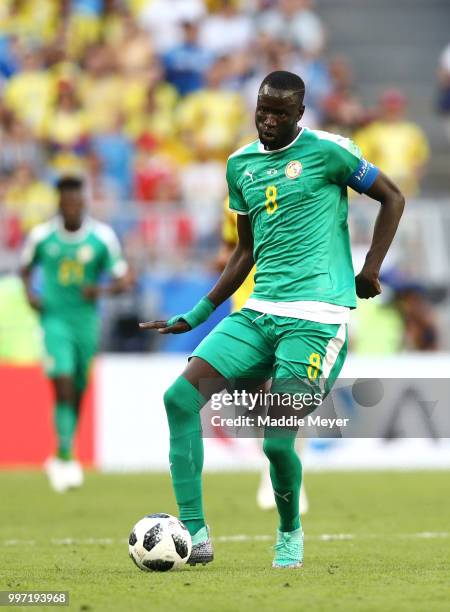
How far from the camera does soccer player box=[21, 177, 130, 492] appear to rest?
1356 cm

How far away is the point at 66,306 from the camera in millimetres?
13797

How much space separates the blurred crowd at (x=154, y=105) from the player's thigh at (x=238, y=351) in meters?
10.0

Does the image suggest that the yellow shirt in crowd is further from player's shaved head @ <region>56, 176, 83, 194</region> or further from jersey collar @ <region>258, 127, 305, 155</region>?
jersey collar @ <region>258, 127, 305, 155</region>

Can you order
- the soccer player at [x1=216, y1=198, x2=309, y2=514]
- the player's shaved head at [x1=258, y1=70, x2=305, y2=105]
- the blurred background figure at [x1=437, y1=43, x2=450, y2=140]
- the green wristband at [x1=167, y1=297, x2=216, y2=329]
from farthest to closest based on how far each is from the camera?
the blurred background figure at [x1=437, y1=43, x2=450, y2=140] < the soccer player at [x1=216, y1=198, x2=309, y2=514] < the green wristband at [x1=167, y1=297, x2=216, y2=329] < the player's shaved head at [x1=258, y1=70, x2=305, y2=105]

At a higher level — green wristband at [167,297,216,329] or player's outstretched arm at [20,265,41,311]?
green wristband at [167,297,216,329]

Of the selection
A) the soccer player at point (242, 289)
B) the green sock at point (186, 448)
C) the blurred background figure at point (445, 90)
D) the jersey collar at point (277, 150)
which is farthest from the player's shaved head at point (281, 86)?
A: the blurred background figure at point (445, 90)

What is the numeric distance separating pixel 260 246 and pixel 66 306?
23.3 ft

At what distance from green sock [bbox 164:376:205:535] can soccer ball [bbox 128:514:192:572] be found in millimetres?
123

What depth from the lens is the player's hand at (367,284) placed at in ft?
22.0

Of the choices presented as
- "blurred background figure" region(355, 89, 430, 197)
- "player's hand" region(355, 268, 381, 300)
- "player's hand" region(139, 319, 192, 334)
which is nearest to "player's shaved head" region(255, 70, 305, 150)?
"player's hand" region(355, 268, 381, 300)

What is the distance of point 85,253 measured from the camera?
13773mm

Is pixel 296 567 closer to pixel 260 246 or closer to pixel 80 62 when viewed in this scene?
pixel 260 246

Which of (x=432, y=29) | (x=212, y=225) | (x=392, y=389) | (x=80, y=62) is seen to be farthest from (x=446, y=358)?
(x=432, y=29)

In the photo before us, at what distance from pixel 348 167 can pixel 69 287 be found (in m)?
7.36
